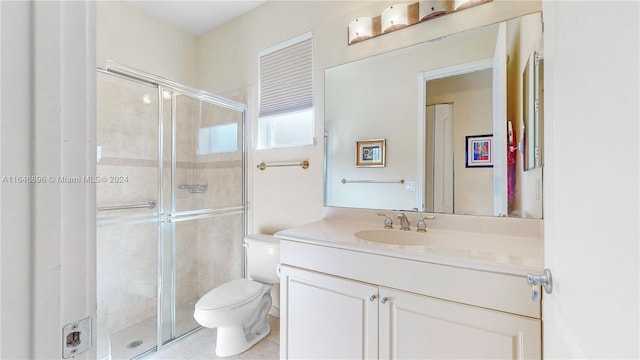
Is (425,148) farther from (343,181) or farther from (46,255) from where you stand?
(46,255)

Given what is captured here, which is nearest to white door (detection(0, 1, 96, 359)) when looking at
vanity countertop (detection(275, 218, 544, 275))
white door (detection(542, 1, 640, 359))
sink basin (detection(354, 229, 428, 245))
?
white door (detection(542, 1, 640, 359))

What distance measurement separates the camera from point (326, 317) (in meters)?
1.26

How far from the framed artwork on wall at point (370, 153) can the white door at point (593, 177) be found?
1.06m

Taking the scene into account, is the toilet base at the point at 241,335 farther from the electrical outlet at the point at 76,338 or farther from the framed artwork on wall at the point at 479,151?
the framed artwork on wall at the point at 479,151

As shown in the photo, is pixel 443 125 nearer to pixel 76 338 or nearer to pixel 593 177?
pixel 593 177

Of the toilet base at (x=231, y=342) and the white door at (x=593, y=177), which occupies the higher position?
the white door at (x=593, y=177)

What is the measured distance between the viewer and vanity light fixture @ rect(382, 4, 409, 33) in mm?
1576

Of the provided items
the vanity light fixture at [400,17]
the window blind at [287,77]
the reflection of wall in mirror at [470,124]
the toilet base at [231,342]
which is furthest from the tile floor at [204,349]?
the vanity light fixture at [400,17]

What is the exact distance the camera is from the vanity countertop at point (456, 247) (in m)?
0.91

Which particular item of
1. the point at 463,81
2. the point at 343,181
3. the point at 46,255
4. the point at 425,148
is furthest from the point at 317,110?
the point at 46,255

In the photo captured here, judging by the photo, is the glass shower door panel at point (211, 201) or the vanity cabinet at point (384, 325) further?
the glass shower door panel at point (211, 201)

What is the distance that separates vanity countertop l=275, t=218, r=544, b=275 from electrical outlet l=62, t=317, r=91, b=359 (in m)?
0.93

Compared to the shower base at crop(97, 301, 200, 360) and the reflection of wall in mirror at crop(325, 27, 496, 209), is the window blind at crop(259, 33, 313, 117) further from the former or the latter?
the shower base at crop(97, 301, 200, 360)

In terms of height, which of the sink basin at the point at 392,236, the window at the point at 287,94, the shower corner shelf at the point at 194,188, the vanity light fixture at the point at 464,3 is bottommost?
the sink basin at the point at 392,236
